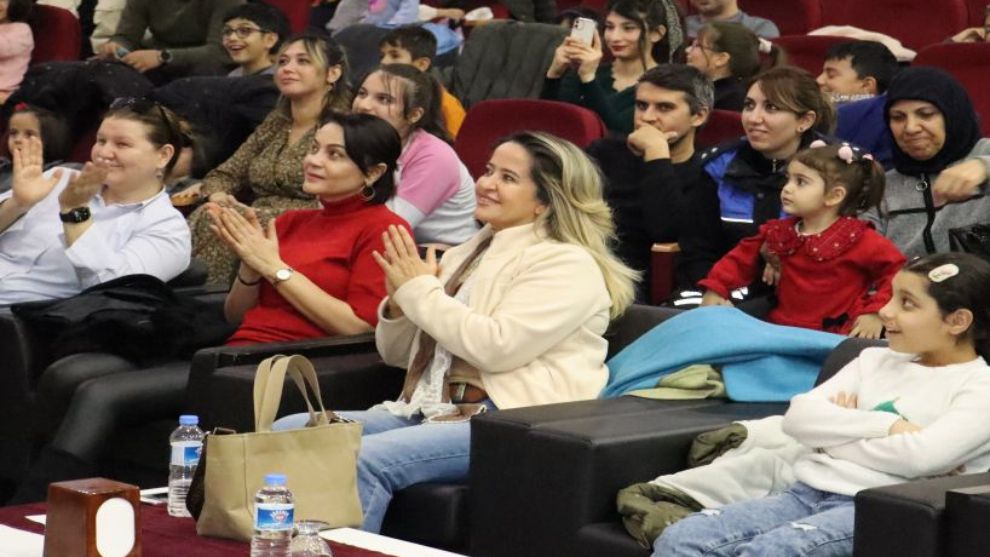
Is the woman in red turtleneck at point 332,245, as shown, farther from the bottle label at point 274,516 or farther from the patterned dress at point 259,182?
the bottle label at point 274,516

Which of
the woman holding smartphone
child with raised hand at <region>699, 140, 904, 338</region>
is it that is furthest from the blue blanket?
the woman holding smartphone

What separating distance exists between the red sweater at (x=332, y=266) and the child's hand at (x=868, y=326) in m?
1.15

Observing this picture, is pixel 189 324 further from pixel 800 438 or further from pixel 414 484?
pixel 800 438

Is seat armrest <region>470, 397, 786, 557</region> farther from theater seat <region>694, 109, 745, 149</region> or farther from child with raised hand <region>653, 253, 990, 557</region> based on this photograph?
theater seat <region>694, 109, 745, 149</region>

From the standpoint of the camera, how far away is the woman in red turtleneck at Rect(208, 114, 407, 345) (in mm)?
4273

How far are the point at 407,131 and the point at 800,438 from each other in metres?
2.38

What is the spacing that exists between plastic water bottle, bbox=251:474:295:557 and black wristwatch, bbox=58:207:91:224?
2.07 m

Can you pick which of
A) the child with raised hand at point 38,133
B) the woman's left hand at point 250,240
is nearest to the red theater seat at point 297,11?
the child with raised hand at point 38,133

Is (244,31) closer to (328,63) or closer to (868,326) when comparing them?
(328,63)

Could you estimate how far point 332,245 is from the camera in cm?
434

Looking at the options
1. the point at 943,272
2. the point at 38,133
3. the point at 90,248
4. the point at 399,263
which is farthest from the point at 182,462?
the point at 38,133

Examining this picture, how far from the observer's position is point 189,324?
178 inches

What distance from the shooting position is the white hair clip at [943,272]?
3180 mm

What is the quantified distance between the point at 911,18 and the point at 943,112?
2.66 m
